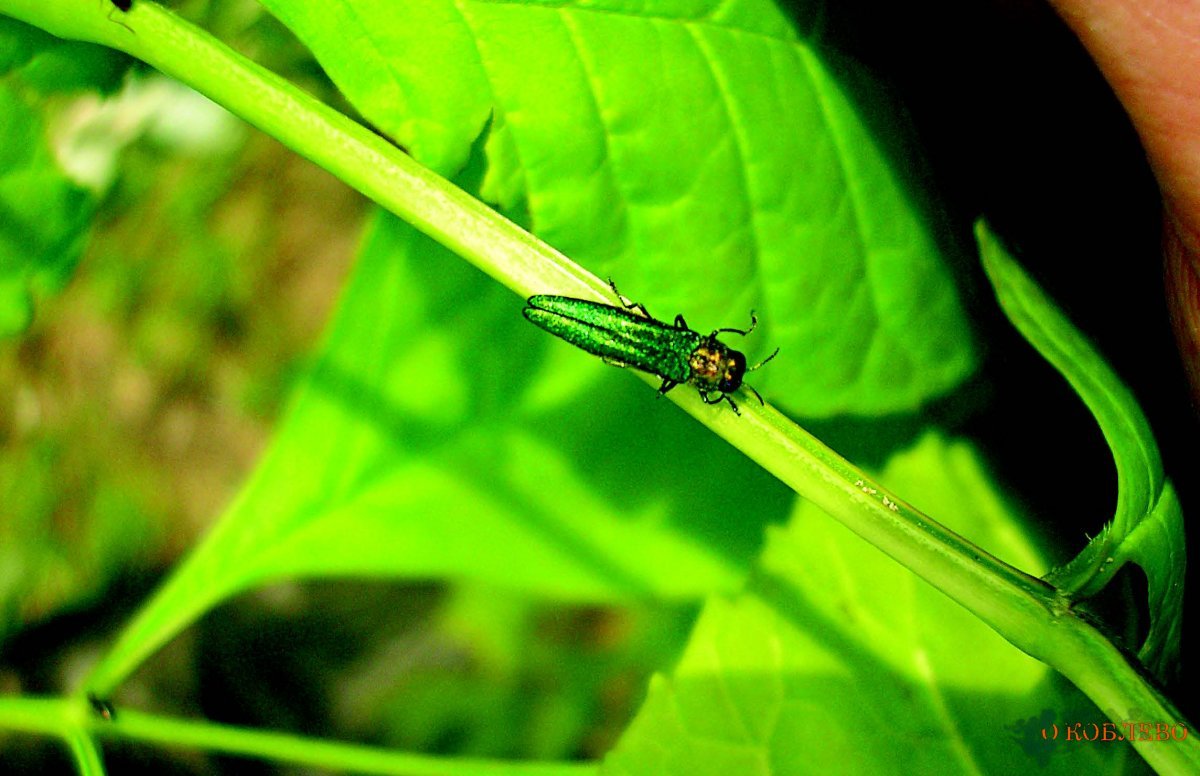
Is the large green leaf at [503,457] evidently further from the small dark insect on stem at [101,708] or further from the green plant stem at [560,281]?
the green plant stem at [560,281]

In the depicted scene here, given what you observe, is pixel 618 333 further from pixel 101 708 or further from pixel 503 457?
pixel 101 708

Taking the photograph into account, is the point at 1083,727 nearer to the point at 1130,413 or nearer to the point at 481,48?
the point at 1130,413

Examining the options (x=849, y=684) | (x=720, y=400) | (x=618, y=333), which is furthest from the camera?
(x=618, y=333)

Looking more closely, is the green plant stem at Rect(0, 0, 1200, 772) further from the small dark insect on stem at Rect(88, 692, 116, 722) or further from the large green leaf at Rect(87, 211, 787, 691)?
the small dark insect on stem at Rect(88, 692, 116, 722)

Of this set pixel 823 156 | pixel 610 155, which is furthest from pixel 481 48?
pixel 823 156

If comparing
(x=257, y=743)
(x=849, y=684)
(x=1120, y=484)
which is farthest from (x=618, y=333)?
(x=257, y=743)
